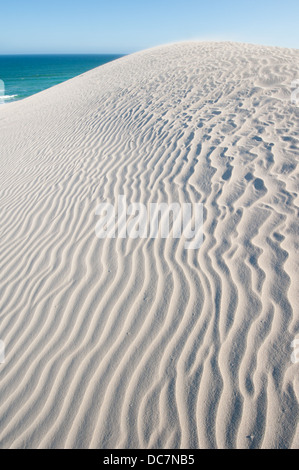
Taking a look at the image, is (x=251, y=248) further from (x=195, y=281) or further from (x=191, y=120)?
(x=191, y=120)

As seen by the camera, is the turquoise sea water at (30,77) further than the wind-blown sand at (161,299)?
Yes

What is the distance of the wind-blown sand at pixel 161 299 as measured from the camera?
7.45ft

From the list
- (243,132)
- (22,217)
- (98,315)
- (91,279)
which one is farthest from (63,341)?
(243,132)

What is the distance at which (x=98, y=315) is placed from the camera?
3068mm

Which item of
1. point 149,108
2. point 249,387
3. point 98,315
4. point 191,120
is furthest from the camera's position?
point 149,108

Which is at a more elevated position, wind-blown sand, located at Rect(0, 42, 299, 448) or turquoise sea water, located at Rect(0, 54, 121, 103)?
turquoise sea water, located at Rect(0, 54, 121, 103)

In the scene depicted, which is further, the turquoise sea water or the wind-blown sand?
the turquoise sea water

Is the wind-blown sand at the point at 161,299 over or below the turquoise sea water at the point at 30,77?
below

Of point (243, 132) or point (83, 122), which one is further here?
point (83, 122)

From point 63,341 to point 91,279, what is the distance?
2.62 feet

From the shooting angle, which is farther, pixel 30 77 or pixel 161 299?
pixel 30 77

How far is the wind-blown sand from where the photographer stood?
7.45 ft

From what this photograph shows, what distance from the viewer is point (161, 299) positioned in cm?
309

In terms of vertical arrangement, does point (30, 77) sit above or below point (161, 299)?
above
